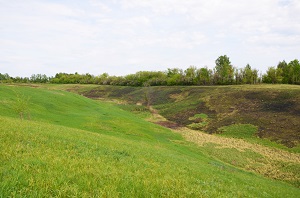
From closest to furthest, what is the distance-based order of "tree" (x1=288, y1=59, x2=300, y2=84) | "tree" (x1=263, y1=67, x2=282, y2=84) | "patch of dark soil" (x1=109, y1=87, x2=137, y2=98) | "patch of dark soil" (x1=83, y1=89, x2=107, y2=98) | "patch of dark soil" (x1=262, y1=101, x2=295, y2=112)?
"patch of dark soil" (x1=262, y1=101, x2=295, y2=112) → "tree" (x1=288, y1=59, x2=300, y2=84) → "tree" (x1=263, y1=67, x2=282, y2=84) → "patch of dark soil" (x1=109, y1=87, x2=137, y2=98) → "patch of dark soil" (x1=83, y1=89, x2=107, y2=98)

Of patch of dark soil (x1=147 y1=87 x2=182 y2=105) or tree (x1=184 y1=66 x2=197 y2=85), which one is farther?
tree (x1=184 y1=66 x2=197 y2=85)

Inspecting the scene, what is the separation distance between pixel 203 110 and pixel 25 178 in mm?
77416

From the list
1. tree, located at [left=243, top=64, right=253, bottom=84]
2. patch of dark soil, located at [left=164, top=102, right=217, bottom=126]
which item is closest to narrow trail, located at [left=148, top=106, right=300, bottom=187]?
patch of dark soil, located at [left=164, top=102, right=217, bottom=126]

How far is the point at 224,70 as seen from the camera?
126125mm

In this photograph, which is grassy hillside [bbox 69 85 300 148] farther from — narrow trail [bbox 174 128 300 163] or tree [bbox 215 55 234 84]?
tree [bbox 215 55 234 84]

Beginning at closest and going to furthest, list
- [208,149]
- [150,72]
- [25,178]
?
1. [25,178]
2. [208,149]
3. [150,72]

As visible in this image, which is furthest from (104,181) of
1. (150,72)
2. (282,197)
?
(150,72)

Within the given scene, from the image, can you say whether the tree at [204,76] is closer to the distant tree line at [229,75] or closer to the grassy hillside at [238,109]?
the distant tree line at [229,75]

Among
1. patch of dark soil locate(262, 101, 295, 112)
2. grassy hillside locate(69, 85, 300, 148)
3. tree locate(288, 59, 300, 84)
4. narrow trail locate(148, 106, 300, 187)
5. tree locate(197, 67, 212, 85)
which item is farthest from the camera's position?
tree locate(197, 67, 212, 85)

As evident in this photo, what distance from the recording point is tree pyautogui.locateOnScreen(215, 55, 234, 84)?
414ft

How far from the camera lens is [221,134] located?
5819 cm

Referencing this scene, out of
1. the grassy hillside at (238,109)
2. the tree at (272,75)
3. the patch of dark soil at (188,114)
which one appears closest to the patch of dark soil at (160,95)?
the grassy hillside at (238,109)

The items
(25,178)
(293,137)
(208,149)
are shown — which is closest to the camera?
(25,178)

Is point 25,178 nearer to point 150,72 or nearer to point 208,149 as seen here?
point 208,149
